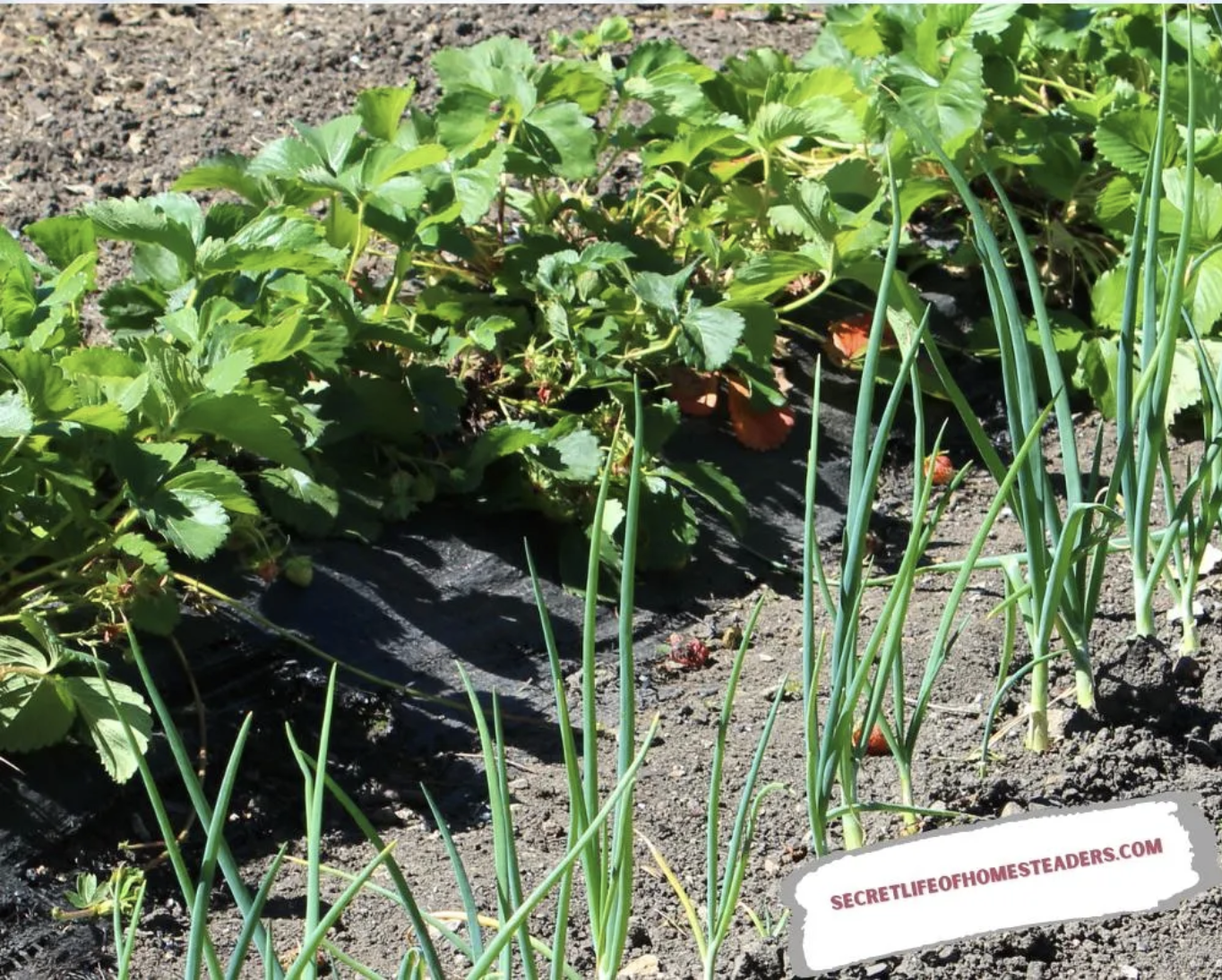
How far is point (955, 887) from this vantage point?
1.39 meters

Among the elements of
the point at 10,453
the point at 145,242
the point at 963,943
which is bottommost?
the point at 963,943

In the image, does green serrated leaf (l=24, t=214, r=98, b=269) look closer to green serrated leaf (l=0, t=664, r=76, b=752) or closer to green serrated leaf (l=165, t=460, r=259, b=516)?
green serrated leaf (l=165, t=460, r=259, b=516)

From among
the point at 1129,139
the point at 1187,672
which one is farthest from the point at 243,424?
the point at 1129,139

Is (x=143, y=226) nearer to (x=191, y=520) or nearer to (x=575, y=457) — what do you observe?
(x=191, y=520)

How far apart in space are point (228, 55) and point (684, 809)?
231 centimetres

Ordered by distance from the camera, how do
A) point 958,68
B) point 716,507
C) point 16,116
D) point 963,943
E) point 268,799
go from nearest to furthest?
point 963,943 < point 268,799 < point 716,507 < point 958,68 < point 16,116

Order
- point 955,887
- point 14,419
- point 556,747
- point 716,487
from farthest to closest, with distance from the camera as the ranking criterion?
point 716,487 < point 556,747 < point 14,419 < point 955,887

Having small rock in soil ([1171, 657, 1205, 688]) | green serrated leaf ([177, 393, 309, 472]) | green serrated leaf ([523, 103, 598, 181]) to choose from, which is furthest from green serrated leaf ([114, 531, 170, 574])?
small rock in soil ([1171, 657, 1205, 688])

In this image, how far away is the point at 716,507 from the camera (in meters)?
2.31

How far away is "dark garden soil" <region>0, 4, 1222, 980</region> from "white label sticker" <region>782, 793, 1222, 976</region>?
0.26ft

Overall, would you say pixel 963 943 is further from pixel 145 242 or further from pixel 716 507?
pixel 145 242

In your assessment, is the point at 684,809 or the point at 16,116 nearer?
the point at 684,809

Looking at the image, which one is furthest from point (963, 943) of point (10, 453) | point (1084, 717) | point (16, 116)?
point (16, 116)

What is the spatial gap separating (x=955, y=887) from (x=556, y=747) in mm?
666
